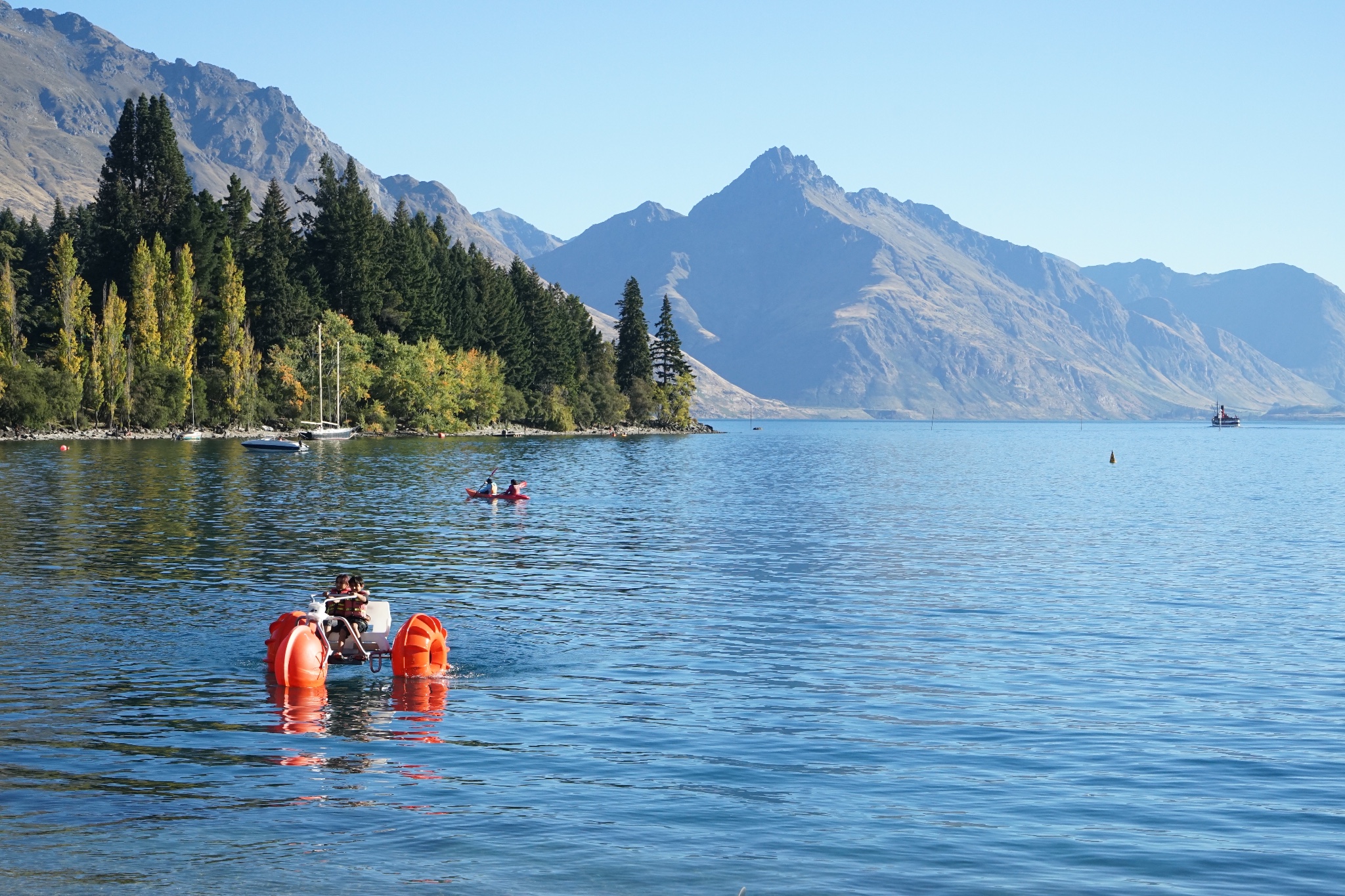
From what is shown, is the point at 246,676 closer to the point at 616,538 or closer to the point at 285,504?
the point at 616,538

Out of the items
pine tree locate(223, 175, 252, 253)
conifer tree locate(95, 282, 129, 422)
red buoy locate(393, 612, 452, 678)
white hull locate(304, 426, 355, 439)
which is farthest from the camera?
pine tree locate(223, 175, 252, 253)

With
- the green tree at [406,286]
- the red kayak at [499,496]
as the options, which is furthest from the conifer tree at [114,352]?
the red kayak at [499,496]

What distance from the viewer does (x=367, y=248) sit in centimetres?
17738

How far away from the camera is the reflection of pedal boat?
25.3 m

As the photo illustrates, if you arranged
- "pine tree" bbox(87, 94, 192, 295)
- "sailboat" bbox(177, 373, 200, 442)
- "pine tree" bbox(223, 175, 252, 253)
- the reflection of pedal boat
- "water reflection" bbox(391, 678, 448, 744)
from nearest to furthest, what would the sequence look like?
"water reflection" bbox(391, 678, 448, 744)
the reflection of pedal boat
"sailboat" bbox(177, 373, 200, 442)
"pine tree" bbox(87, 94, 192, 295)
"pine tree" bbox(223, 175, 252, 253)

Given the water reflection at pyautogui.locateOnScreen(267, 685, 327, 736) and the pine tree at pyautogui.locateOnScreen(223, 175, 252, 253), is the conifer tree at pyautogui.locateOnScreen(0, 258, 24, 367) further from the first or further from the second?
the water reflection at pyautogui.locateOnScreen(267, 685, 327, 736)

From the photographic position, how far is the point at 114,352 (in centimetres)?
13612

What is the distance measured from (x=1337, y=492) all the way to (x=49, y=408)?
123 metres

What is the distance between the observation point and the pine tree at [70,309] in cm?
13288

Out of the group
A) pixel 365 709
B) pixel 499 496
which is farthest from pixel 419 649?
pixel 499 496

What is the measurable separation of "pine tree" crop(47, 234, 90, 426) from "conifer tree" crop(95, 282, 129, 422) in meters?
2.09

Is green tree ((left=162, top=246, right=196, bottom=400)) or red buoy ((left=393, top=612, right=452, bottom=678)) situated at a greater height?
green tree ((left=162, top=246, right=196, bottom=400))

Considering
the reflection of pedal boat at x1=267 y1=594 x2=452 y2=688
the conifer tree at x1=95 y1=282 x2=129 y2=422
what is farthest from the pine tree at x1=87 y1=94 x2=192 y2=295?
the reflection of pedal boat at x1=267 y1=594 x2=452 y2=688

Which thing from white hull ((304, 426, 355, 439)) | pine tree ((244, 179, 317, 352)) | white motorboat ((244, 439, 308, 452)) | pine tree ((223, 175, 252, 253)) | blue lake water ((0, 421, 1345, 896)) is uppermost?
pine tree ((223, 175, 252, 253))
